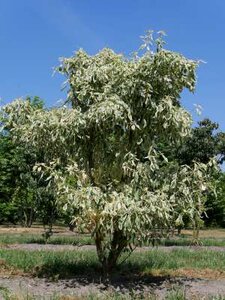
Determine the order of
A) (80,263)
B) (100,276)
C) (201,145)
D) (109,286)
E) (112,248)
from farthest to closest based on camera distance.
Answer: (201,145)
(80,263)
(100,276)
(112,248)
(109,286)

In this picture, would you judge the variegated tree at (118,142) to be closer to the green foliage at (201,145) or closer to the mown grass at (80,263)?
the mown grass at (80,263)

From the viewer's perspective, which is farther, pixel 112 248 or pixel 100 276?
pixel 100 276

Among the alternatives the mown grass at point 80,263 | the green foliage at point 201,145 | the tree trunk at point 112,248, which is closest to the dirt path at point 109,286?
the tree trunk at point 112,248

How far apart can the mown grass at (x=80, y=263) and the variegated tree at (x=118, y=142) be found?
163 centimetres

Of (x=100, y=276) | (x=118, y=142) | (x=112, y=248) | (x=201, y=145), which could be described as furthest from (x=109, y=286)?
(x=201, y=145)

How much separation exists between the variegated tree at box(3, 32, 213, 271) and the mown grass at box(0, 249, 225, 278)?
1.63 metres

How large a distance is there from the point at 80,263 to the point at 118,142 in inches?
154

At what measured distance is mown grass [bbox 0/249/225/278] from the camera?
41.8 ft

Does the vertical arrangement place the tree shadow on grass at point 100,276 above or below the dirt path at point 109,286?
above

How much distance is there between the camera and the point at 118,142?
1162 centimetres

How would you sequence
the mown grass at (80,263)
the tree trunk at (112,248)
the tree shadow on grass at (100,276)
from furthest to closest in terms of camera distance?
the mown grass at (80,263)
the tree trunk at (112,248)
the tree shadow on grass at (100,276)

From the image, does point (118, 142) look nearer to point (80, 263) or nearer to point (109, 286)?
point (109, 286)

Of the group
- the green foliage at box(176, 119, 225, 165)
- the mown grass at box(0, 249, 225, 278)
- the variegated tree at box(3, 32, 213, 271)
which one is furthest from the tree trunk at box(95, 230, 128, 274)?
the green foliage at box(176, 119, 225, 165)

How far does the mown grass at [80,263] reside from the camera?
12.7m
